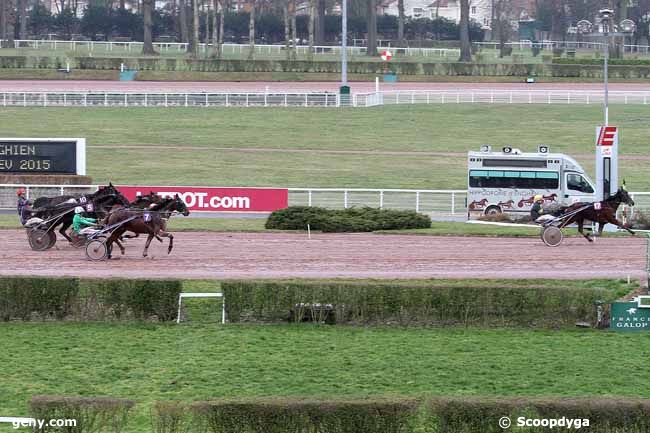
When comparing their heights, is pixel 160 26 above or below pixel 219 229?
above

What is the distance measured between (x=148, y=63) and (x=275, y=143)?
20.9 m

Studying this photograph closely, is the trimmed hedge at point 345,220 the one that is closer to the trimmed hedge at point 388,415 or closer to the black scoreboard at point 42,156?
the black scoreboard at point 42,156

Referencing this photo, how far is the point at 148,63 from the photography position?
63.2 metres

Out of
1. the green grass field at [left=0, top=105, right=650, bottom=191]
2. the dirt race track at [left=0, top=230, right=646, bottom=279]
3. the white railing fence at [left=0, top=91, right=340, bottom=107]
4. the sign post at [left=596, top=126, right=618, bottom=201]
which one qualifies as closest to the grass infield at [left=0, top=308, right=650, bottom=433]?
the dirt race track at [left=0, top=230, right=646, bottom=279]

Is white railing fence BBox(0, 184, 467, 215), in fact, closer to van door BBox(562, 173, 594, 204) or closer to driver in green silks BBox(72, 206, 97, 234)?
van door BBox(562, 173, 594, 204)

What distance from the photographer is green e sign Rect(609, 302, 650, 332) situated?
1638cm

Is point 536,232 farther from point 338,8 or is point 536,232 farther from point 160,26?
point 338,8

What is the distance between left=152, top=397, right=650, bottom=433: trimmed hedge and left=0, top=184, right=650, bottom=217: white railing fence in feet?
55.9

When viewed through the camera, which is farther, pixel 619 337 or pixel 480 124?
pixel 480 124

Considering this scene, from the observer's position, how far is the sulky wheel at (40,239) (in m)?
22.1

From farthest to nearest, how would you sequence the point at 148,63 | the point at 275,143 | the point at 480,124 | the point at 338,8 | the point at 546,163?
1. the point at 338,8
2. the point at 148,63
3. the point at 480,124
4. the point at 275,143
5. the point at 546,163

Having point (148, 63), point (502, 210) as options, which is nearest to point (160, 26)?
point (148, 63)

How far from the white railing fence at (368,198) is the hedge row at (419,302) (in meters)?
10.9

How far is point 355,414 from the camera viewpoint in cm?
1038
